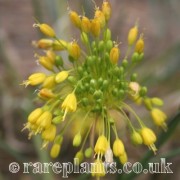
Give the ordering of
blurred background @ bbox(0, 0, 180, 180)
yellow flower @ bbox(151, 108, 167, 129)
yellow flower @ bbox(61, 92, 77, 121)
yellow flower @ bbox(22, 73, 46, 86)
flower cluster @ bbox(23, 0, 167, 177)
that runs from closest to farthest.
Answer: yellow flower @ bbox(61, 92, 77, 121)
flower cluster @ bbox(23, 0, 167, 177)
yellow flower @ bbox(22, 73, 46, 86)
yellow flower @ bbox(151, 108, 167, 129)
blurred background @ bbox(0, 0, 180, 180)

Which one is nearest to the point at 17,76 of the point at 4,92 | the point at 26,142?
the point at 4,92

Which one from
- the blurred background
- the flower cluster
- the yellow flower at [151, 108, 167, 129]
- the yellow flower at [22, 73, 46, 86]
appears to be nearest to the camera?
the flower cluster

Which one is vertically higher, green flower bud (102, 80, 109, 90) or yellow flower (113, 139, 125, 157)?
green flower bud (102, 80, 109, 90)

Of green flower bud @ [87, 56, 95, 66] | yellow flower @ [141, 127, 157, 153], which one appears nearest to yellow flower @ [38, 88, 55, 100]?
green flower bud @ [87, 56, 95, 66]

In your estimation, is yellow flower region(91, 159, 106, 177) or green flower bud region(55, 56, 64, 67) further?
green flower bud region(55, 56, 64, 67)

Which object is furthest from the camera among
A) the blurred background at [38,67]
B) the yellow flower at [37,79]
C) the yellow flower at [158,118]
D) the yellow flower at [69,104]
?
the blurred background at [38,67]

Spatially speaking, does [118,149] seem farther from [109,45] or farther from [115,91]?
[109,45]

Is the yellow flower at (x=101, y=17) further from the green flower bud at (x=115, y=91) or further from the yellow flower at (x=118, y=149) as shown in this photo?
the yellow flower at (x=118, y=149)

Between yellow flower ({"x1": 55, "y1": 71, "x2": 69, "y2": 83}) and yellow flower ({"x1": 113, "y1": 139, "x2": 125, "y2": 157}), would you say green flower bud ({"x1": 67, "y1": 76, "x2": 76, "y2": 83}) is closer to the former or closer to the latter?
yellow flower ({"x1": 55, "y1": 71, "x2": 69, "y2": 83})

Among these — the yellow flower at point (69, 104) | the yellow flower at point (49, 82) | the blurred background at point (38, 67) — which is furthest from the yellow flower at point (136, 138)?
the blurred background at point (38, 67)
